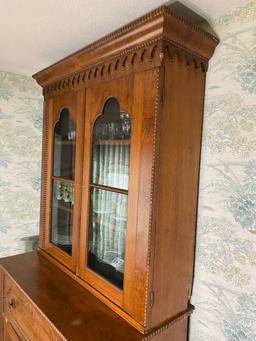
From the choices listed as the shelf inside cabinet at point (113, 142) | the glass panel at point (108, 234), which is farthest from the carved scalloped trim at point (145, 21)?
the glass panel at point (108, 234)

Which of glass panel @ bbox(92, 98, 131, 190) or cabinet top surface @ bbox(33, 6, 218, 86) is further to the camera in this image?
glass panel @ bbox(92, 98, 131, 190)

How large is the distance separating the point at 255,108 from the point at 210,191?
14.0 inches

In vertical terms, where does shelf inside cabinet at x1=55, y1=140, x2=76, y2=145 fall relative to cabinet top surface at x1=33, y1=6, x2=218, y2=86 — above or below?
below

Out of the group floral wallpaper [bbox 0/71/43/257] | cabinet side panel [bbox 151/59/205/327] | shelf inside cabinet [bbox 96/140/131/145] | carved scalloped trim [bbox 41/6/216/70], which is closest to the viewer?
carved scalloped trim [bbox 41/6/216/70]

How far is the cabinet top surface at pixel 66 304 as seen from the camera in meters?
0.94

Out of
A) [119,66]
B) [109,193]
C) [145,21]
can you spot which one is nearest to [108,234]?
[109,193]

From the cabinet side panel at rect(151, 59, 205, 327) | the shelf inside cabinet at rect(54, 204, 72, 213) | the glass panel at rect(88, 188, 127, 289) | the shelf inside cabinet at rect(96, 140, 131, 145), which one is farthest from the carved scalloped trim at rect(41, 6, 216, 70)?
the shelf inside cabinet at rect(54, 204, 72, 213)

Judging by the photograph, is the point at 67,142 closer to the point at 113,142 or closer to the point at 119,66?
the point at 113,142

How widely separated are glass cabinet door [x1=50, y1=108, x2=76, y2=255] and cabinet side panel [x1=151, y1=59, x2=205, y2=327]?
584mm

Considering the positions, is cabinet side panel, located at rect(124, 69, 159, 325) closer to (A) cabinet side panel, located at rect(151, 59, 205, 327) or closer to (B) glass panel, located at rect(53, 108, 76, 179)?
(A) cabinet side panel, located at rect(151, 59, 205, 327)

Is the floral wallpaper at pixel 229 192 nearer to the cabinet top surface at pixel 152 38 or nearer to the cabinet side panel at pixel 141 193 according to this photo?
the cabinet top surface at pixel 152 38

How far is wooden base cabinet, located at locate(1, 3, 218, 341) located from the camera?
91cm

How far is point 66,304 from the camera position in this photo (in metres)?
1.11

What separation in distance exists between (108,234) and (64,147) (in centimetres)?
57
